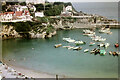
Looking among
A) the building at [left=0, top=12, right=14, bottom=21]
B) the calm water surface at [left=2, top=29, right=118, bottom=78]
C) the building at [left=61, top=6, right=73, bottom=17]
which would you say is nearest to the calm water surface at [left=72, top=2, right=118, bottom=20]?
the building at [left=61, top=6, right=73, bottom=17]

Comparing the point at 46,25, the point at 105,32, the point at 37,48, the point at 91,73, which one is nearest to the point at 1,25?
the point at 46,25

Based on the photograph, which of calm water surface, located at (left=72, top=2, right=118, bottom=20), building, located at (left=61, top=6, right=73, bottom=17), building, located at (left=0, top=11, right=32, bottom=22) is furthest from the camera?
calm water surface, located at (left=72, top=2, right=118, bottom=20)

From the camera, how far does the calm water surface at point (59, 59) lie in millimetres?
5500

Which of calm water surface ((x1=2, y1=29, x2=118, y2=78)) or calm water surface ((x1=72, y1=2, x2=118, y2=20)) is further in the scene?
calm water surface ((x1=72, y1=2, x2=118, y2=20))

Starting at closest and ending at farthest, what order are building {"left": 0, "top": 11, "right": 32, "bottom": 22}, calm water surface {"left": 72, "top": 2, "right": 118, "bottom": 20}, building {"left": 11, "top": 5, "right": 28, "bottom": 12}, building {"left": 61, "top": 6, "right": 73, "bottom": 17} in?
building {"left": 0, "top": 11, "right": 32, "bottom": 22} → building {"left": 11, "top": 5, "right": 28, "bottom": 12} → building {"left": 61, "top": 6, "right": 73, "bottom": 17} → calm water surface {"left": 72, "top": 2, "right": 118, "bottom": 20}

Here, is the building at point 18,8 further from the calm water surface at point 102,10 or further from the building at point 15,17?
→ the calm water surface at point 102,10

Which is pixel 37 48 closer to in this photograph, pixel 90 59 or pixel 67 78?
pixel 90 59

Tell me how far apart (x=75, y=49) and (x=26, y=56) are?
1419mm

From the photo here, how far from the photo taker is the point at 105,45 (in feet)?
24.3

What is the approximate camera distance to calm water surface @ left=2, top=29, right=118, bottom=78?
550 cm

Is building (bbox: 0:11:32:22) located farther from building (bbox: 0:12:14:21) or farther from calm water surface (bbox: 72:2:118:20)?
calm water surface (bbox: 72:2:118:20)

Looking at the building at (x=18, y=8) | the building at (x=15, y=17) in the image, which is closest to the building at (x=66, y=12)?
the building at (x=18, y=8)

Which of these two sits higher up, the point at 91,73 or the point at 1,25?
the point at 1,25

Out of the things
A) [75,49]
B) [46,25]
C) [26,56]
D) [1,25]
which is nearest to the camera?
[26,56]
